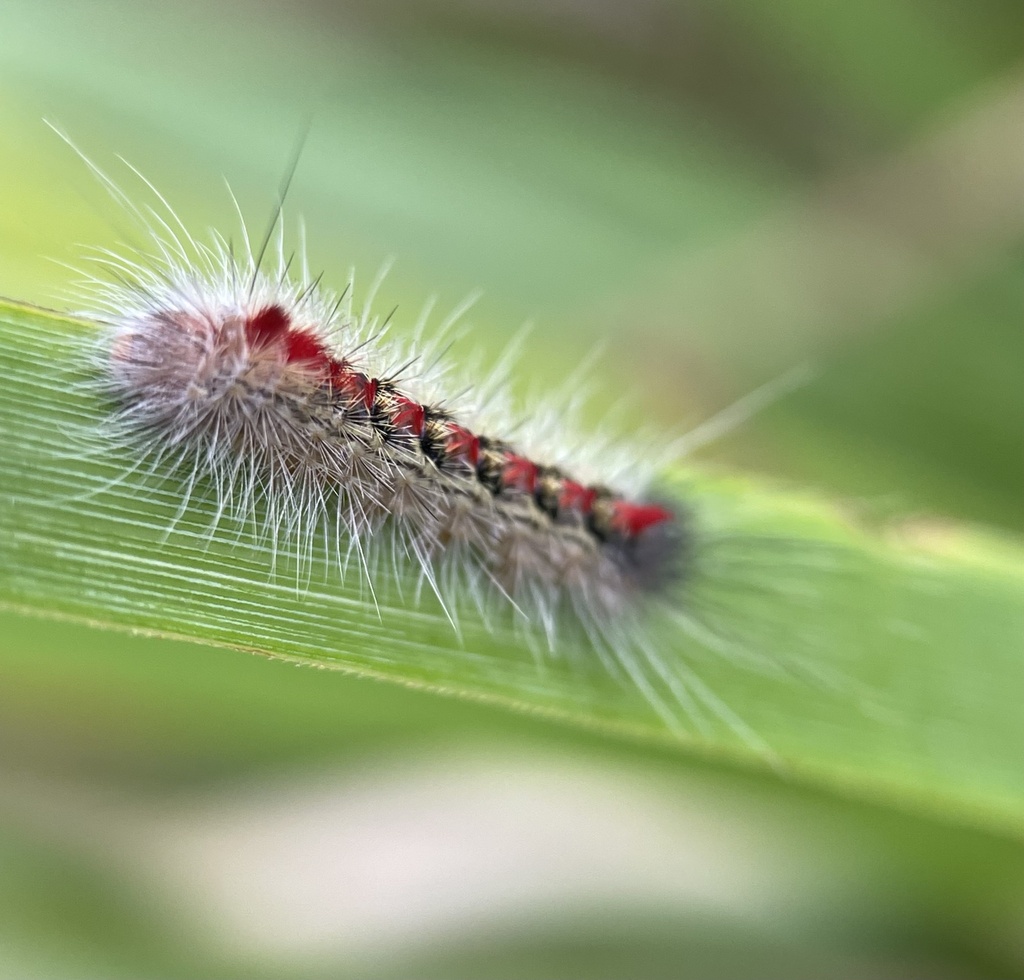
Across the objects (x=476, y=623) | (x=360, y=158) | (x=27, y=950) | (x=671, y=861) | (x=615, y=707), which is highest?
(x=360, y=158)

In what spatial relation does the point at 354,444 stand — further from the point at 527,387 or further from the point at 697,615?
the point at 527,387

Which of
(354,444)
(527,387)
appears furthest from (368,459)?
(527,387)

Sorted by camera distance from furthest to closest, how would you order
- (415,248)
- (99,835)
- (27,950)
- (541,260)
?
(541,260), (415,248), (99,835), (27,950)

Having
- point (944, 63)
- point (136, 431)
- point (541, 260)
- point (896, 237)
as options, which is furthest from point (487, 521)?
point (944, 63)

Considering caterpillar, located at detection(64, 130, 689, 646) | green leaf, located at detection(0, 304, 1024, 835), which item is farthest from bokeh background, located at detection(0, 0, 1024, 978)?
caterpillar, located at detection(64, 130, 689, 646)

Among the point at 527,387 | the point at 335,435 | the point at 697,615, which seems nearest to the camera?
the point at 335,435

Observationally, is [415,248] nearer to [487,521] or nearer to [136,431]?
[487,521]
